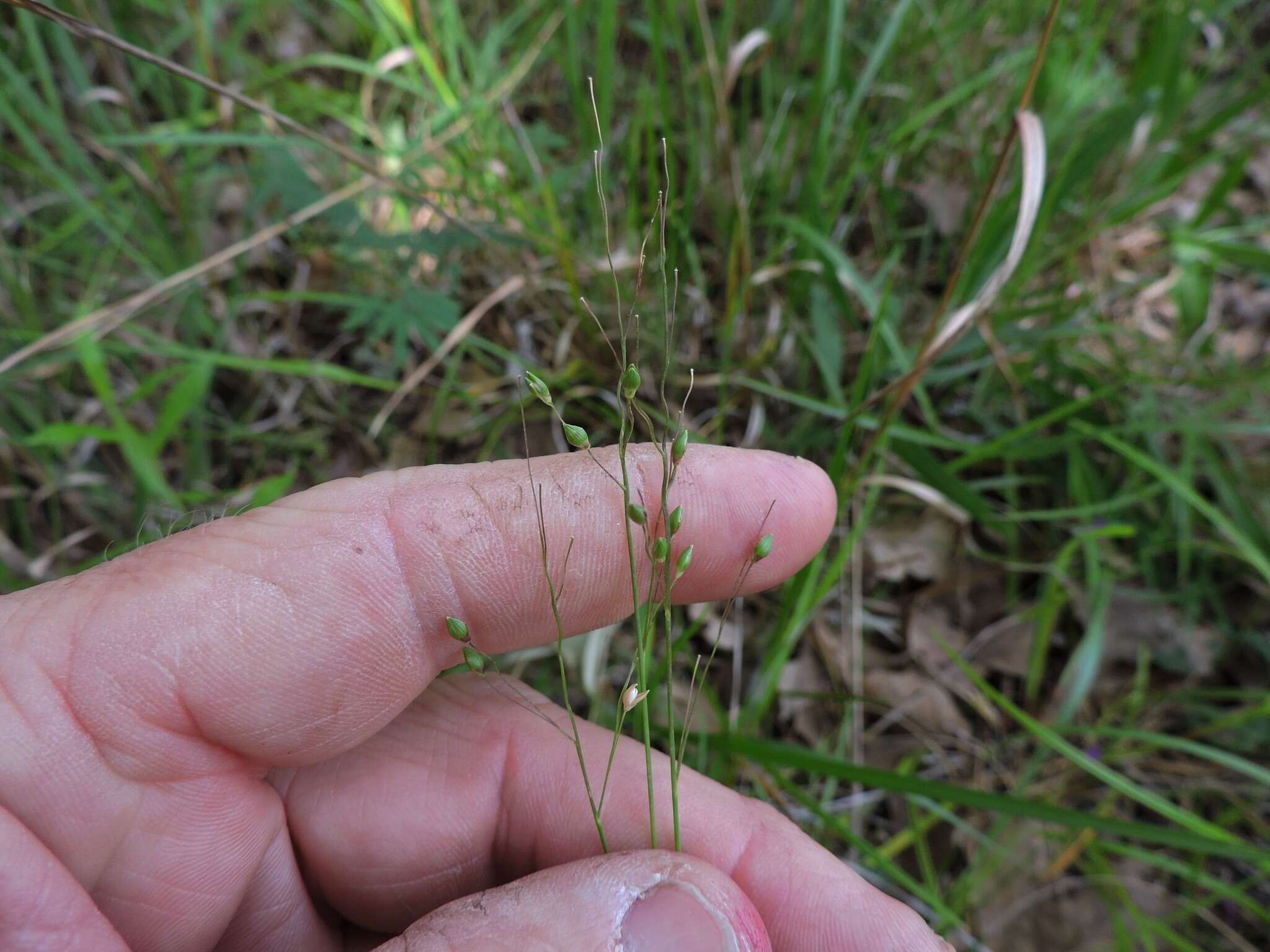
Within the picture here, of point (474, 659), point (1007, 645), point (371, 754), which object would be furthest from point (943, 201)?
point (371, 754)

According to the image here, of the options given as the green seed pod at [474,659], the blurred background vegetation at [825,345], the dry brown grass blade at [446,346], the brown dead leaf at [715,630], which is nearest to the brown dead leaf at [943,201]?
the blurred background vegetation at [825,345]

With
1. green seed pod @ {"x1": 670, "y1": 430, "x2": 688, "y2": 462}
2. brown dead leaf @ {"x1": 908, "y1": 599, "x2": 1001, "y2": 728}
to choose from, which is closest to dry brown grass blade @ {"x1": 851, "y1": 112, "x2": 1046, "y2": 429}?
green seed pod @ {"x1": 670, "y1": 430, "x2": 688, "y2": 462}

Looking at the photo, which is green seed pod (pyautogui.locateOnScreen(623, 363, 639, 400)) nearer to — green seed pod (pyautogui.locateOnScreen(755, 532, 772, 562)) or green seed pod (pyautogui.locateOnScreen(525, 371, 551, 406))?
green seed pod (pyautogui.locateOnScreen(525, 371, 551, 406))

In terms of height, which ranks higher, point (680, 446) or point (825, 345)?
point (680, 446)

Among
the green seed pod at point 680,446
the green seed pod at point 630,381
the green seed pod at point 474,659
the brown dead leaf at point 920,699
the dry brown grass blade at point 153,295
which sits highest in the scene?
the dry brown grass blade at point 153,295

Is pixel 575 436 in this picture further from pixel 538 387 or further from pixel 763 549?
pixel 763 549

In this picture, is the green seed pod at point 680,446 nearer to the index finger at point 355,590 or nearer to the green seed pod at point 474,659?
the index finger at point 355,590

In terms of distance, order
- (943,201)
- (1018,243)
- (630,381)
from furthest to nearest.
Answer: (943,201), (1018,243), (630,381)
